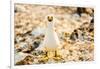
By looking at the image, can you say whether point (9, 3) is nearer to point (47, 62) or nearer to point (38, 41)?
point (38, 41)

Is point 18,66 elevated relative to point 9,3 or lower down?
lower down

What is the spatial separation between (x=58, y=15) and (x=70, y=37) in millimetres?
272

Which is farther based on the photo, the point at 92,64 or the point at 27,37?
the point at 92,64

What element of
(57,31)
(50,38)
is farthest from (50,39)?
(57,31)

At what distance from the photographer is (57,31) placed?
7.59 ft

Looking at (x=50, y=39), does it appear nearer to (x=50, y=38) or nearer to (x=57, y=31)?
(x=50, y=38)

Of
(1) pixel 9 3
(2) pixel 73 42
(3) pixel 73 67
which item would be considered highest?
(1) pixel 9 3

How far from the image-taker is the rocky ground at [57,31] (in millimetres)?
2191

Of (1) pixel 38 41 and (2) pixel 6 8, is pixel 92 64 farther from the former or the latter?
(2) pixel 6 8

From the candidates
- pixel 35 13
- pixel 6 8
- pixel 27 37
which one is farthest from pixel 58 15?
pixel 6 8

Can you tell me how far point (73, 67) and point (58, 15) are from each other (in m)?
0.59

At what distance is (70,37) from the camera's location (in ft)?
7.75

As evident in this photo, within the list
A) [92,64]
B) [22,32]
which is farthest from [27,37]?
[92,64]

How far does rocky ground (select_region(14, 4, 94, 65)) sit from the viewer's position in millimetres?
2191
